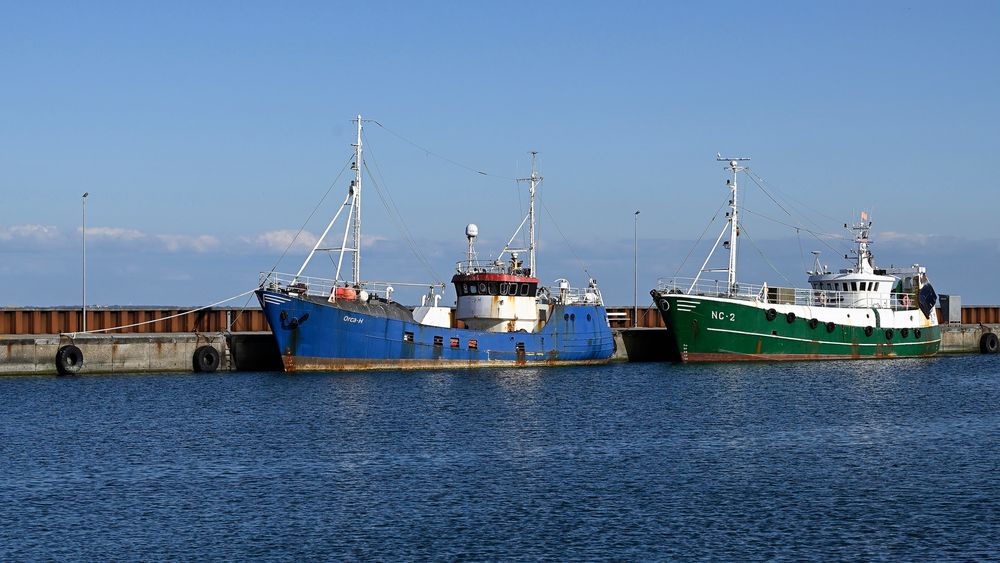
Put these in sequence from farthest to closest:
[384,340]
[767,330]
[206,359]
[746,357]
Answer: [767,330] → [746,357] → [206,359] → [384,340]

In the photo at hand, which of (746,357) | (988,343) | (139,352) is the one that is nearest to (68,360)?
(139,352)

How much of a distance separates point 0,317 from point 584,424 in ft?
125

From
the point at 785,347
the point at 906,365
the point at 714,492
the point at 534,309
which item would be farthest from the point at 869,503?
the point at 906,365

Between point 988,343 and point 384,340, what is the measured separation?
54571 mm

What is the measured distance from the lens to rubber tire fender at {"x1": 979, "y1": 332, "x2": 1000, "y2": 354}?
9519cm

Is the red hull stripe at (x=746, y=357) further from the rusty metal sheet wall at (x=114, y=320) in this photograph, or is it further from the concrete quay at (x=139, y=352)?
the rusty metal sheet wall at (x=114, y=320)

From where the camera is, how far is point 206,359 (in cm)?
6569

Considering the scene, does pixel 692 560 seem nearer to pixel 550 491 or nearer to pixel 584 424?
pixel 550 491

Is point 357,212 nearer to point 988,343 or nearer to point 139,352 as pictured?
point 139,352

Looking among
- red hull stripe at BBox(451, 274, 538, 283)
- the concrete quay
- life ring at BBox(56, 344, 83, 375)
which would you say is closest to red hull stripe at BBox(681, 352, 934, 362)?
red hull stripe at BBox(451, 274, 538, 283)

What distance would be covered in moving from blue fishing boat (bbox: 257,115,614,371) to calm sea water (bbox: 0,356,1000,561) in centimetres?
233

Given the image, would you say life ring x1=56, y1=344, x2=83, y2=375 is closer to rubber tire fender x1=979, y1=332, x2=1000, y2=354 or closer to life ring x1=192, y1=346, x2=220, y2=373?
life ring x1=192, y1=346, x2=220, y2=373

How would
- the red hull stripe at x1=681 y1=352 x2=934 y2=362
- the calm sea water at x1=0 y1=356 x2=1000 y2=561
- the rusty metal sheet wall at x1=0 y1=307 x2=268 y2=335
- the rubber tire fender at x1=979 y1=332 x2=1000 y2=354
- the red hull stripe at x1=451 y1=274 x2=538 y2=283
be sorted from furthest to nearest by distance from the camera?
the rubber tire fender at x1=979 y1=332 x2=1000 y2=354, the red hull stripe at x1=681 y1=352 x2=934 y2=362, the rusty metal sheet wall at x1=0 y1=307 x2=268 y2=335, the red hull stripe at x1=451 y1=274 x2=538 y2=283, the calm sea water at x1=0 y1=356 x2=1000 y2=561

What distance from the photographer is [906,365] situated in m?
78.7
